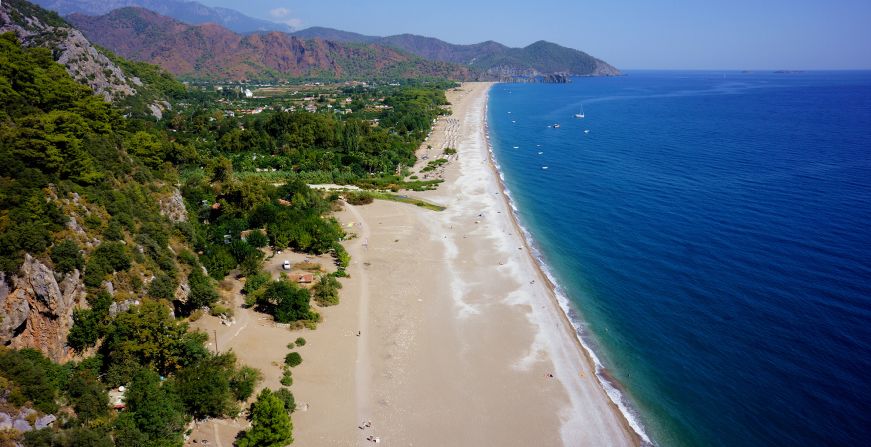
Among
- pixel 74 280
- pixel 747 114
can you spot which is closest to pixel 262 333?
pixel 74 280

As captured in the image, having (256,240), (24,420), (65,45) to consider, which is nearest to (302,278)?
(256,240)

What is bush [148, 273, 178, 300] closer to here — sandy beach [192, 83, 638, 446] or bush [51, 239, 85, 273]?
sandy beach [192, 83, 638, 446]

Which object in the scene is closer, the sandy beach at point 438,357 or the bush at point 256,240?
the sandy beach at point 438,357

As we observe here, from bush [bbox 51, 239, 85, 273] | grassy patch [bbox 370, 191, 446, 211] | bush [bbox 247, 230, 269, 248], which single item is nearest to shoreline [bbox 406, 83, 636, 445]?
grassy patch [bbox 370, 191, 446, 211]

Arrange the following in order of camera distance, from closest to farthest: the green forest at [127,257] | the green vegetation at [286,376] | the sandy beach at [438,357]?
the green forest at [127,257]
the sandy beach at [438,357]
the green vegetation at [286,376]

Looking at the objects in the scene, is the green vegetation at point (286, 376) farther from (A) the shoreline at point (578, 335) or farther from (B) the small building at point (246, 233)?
(A) the shoreline at point (578, 335)

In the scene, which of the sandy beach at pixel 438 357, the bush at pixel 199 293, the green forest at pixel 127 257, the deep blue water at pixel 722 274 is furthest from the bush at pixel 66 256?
the deep blue water at pixel 722 274

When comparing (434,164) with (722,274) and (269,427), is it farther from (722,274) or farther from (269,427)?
(269,427)
